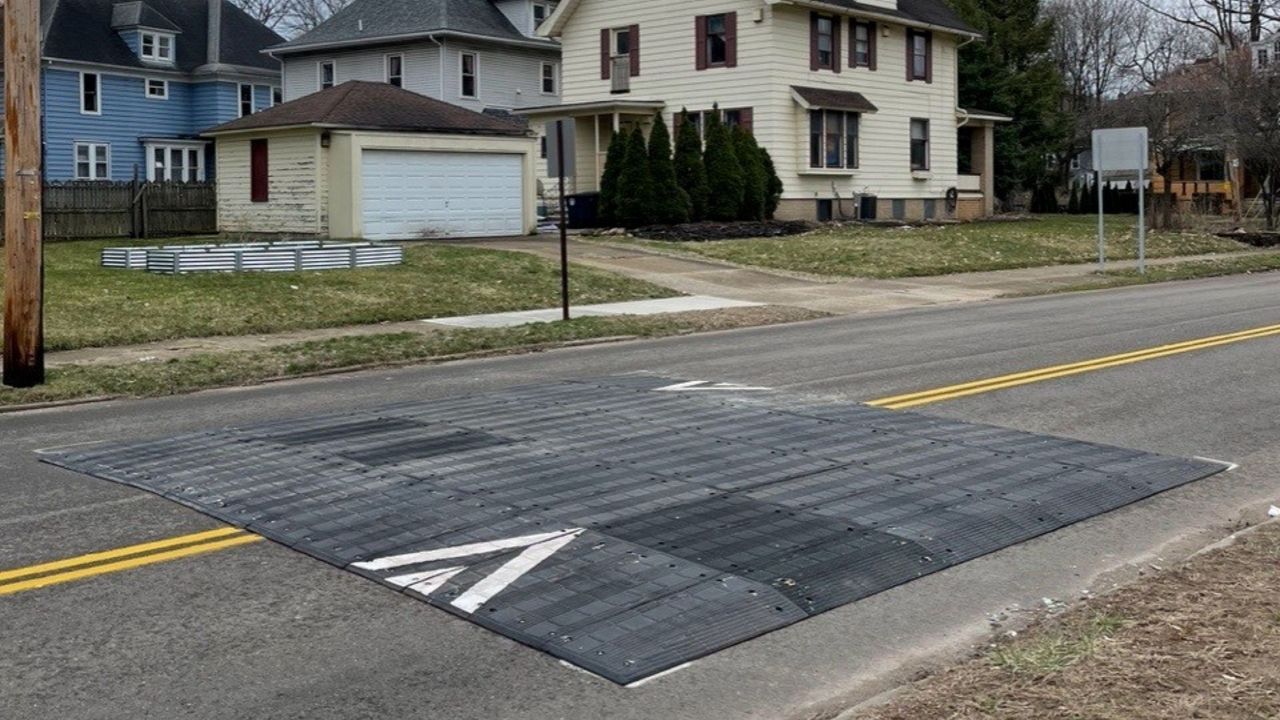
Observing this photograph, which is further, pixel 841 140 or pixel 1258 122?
pixel 1258 122

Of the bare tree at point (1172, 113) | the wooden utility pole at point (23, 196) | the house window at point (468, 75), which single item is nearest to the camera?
the wooden utility pole at point (23, 196)

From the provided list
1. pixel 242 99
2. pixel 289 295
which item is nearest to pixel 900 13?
pixel 242 99

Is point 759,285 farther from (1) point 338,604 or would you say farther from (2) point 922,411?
(1) point 338,604

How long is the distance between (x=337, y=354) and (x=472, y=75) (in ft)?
109

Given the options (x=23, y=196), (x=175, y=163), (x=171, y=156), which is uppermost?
(x=171, y=156)

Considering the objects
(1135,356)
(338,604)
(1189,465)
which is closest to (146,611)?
(338,604)

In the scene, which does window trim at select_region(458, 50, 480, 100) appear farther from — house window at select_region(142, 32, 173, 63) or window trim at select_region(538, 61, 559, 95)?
house window at select_region(142, 32, 173, 63)

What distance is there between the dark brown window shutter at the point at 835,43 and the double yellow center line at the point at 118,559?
35328 millimetres

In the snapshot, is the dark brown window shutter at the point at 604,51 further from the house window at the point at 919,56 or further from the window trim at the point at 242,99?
the window trim at the point at 242,99

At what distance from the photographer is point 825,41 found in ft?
131

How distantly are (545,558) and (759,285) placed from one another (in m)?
19.0

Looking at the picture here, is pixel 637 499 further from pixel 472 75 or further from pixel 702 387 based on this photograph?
pixel 472 75

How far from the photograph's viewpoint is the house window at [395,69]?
156ft

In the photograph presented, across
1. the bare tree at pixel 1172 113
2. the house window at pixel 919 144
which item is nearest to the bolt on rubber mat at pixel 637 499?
the house window at pixel 919 144
